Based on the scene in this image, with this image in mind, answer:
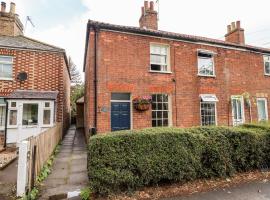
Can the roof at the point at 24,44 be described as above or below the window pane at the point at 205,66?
above

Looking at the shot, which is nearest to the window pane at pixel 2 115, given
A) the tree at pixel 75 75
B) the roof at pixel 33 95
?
the roof at pixel 33 95

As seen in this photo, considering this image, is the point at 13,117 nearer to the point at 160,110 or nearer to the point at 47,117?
the point at 47,117

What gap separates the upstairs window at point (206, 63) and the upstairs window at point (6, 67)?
1169 cm

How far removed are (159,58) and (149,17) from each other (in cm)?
311

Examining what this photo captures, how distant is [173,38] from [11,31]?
38.4ft

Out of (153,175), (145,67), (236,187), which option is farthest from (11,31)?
(236,187)

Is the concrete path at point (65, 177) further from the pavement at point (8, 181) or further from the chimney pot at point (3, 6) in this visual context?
the chimney pot at point (3, 6)

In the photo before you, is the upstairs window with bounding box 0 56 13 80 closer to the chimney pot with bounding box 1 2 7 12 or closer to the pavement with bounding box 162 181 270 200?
the chimney pot with bounding box 1 2 7 12

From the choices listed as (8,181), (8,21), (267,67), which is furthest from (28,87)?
(267,67)

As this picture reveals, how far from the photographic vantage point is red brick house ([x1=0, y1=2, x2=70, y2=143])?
486 inches

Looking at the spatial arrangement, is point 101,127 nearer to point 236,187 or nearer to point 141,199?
point 141,199

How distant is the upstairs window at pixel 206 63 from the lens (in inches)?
524

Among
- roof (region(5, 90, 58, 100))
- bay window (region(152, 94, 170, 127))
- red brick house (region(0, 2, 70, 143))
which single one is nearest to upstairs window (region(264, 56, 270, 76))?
bay window (region(152, 94, 170, 127))

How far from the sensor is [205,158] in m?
6.34
